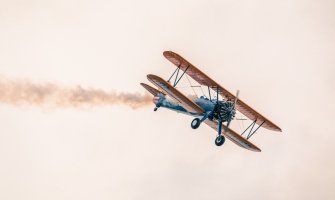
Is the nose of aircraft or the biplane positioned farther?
the nose of aircraft

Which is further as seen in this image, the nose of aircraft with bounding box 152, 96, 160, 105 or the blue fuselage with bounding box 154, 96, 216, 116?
the nose of aircraft with bounding box 152, 96, 160, 105

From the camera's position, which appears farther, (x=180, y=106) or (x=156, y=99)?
(x=156, y=99)

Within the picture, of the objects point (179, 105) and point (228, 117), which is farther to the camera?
point (179, 105)

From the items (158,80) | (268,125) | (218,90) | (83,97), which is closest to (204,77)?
(218,90)

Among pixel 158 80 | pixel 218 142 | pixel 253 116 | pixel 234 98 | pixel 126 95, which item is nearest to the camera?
pixel 158 80

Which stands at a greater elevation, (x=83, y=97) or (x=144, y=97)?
(x=144, y=97)

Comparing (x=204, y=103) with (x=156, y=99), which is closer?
(x=204, y=103)

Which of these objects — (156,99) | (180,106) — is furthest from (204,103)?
(156,99)

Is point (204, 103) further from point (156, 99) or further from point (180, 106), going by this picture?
point (156, 99)

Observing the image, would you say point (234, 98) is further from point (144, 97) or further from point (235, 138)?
point (144, 97)

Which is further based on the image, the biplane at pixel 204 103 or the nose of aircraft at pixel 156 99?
the nose of aircraft at pixel 156 99

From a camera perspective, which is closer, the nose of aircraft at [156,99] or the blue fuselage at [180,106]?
the blue fuselage at [180,106]
